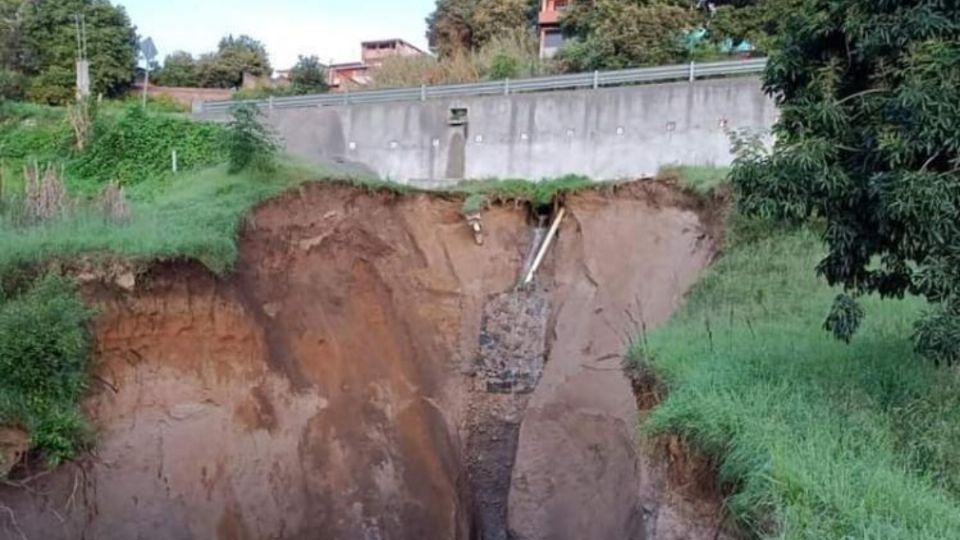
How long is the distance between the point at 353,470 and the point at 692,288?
4.12 m

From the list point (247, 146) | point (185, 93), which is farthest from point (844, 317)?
point (185, 93)

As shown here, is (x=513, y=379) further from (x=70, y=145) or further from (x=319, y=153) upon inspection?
(x=70, y=145)

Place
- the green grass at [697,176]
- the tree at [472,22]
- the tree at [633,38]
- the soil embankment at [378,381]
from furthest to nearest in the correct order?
the tree at [472,22]
the tree at [633,38]
the green grass at [697,176]
the soil embankment at [378,381]

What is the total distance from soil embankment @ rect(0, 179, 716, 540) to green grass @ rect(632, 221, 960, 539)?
3.75 ft

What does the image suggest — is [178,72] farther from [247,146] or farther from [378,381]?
[378,381]

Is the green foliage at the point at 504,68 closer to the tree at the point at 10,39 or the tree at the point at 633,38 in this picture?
the tree at the point at 633,38

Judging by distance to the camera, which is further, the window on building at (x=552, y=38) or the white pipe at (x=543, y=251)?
the window on building at (x=552, y=38)

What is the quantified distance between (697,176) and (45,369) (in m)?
7.51

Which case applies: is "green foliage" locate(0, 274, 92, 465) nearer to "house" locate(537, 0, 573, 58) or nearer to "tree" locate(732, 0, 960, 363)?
"tree" locate(732, 0, 960, 363)

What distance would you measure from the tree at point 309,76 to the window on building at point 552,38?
18.9ft

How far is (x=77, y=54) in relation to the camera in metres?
22.5

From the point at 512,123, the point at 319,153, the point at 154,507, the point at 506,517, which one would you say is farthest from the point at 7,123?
the point at 506,517

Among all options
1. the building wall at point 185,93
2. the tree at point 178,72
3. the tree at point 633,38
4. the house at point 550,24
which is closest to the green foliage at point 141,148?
the tree at point 633,38

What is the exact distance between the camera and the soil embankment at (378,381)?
8328 mm
